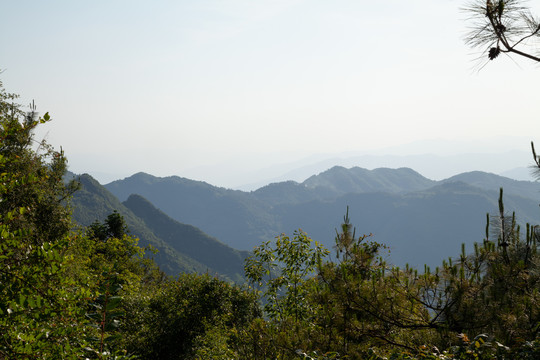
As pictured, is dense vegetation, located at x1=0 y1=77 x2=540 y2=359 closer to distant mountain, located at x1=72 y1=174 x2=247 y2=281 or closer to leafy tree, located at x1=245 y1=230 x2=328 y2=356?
leafy tree, located at x1=245 y1=230 x2=328 y2=356

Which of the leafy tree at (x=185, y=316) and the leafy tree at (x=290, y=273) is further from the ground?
the leafy tree at (x=290, y=273)

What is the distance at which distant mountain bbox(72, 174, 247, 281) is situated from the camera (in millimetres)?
143375

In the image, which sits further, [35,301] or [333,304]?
[333,304]

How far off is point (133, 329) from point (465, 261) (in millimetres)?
12840

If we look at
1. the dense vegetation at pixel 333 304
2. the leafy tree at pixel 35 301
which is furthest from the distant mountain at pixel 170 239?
the leafy tree at pixel 35 301

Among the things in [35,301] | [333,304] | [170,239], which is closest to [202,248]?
[170,239]

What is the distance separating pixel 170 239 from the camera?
7407 inches

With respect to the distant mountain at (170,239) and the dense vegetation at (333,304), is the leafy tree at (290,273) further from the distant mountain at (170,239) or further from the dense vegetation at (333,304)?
the distant mountain at (170,239)

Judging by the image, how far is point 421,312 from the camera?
21.8 ft

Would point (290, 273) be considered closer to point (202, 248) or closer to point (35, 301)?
point (35, 301)

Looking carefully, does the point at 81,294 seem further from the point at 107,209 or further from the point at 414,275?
the point at 107,209

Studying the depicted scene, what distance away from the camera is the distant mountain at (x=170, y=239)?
470ft

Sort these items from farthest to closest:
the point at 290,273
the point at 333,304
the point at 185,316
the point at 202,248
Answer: the point at 202,248 → the point at 185,316 → the point at 290,273 → the point at 333,304

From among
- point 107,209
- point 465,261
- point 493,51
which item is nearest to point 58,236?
point 465,261
